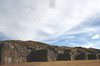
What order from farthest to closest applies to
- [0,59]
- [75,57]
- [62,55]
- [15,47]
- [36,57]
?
[75,57], [62,55], [36,57], [15,47], [0,59]

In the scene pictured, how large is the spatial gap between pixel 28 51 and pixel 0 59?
8907 millimetres

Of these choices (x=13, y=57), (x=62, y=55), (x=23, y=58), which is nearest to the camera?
(x=13, y=57)

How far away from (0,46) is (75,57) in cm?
2020

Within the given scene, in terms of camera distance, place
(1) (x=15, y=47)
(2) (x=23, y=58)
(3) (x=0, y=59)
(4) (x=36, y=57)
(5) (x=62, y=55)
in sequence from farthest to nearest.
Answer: (5) (x=62, y=55), (4) (x=36, y=57), (2) (x=23, y=58), (1) (x=15, y=47), (3) (x=0, y=59)

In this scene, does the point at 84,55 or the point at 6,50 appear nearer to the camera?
the point at 6,50

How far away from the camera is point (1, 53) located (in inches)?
783

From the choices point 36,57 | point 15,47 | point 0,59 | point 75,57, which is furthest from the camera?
point 75,57

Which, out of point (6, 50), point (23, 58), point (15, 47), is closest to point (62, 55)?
point (23, 58)

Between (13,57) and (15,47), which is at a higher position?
(15,47)

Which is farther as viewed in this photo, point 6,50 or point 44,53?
point 44,53

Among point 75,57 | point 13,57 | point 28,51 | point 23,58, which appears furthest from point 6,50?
point 75,57

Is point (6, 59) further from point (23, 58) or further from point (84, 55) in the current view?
point (84, 55)

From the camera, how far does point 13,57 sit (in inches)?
885

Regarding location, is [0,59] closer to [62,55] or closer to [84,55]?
[62,55]
